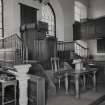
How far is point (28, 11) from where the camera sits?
766cm

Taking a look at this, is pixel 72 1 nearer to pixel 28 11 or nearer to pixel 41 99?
pixel 28 11

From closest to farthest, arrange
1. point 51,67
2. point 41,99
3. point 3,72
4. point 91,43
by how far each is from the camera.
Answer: point 41,99, point 3,72, point 51,67, point 91,43

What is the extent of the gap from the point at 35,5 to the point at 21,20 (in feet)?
4.67

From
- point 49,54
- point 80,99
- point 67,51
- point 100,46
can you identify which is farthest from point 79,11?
point 80,99

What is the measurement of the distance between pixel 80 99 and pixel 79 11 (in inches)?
377

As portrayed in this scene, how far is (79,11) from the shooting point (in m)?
12.4

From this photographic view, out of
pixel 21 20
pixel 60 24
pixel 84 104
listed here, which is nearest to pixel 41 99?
pixel 84 104

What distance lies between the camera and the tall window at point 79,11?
12.0m

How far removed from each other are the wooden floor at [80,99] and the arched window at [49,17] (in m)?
5.63

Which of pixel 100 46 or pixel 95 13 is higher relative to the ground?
pixel 95 13

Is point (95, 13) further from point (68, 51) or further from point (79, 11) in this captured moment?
point (68, 51)

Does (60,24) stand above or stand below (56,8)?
below

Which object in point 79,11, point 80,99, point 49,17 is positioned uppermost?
point 79,11

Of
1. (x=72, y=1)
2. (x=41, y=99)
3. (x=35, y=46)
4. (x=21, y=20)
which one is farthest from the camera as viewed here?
(x=72, y=1)
